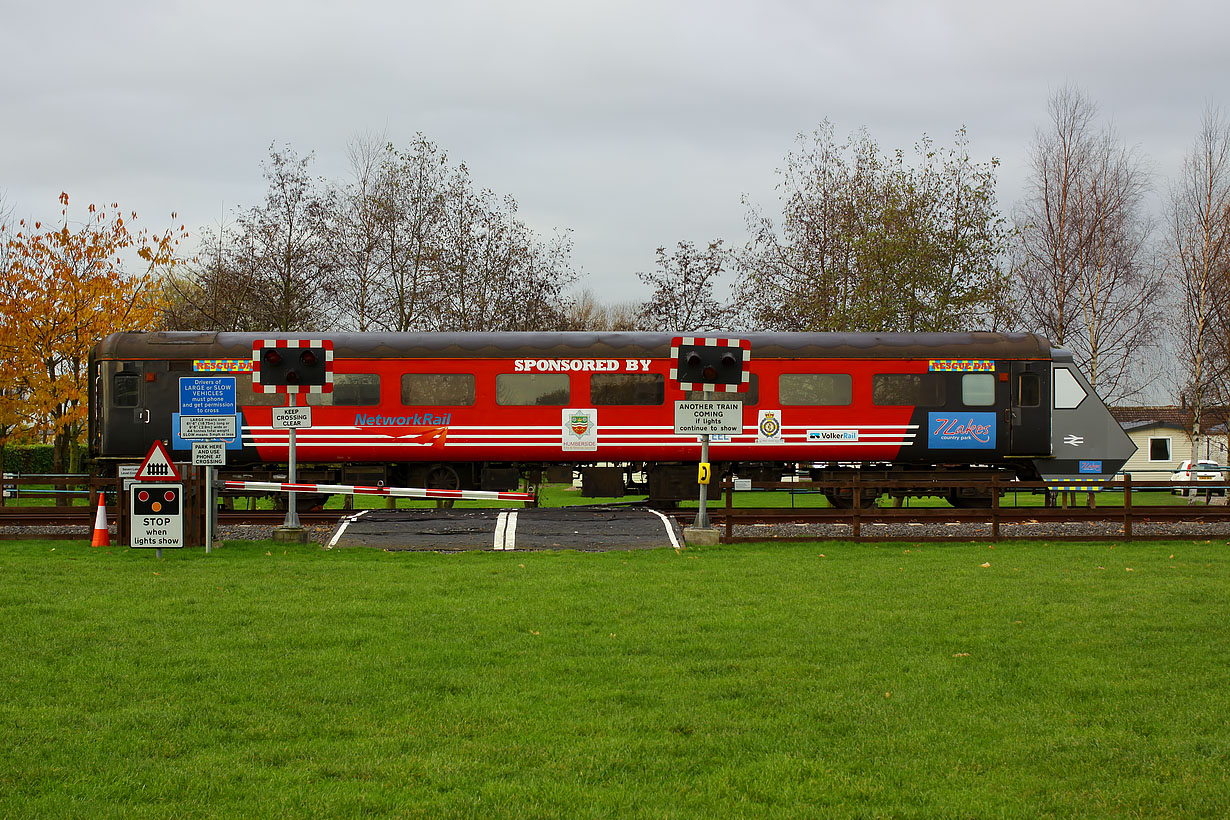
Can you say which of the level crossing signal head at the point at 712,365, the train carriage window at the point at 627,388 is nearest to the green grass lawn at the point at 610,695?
the level crossing signal head at the point at 712,365

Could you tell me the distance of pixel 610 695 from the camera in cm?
662

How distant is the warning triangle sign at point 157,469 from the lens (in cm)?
1298

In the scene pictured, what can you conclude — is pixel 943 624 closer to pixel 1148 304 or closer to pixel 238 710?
pixel 238 710

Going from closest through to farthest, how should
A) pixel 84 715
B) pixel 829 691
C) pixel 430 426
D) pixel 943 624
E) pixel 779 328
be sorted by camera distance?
1. pixel 84 715
2. pixel 829 691
3. pixel 943 624
4. pixel 430 426
5. pixel 779 328

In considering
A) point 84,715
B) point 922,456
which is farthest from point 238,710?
point 922,456

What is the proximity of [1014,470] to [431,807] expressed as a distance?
59.8 ft

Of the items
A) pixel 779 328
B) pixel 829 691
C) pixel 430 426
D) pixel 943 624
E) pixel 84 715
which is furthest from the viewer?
pixel 779 328

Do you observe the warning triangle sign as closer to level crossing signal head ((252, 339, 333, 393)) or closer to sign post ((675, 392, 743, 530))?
level crossing signal head ((252, 339, 333, 393))

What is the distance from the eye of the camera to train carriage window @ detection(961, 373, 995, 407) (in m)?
20.2

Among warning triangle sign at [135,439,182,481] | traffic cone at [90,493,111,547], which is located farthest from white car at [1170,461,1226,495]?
traffic cone at [90,493,111,547]

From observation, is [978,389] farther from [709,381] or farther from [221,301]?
[221,301]

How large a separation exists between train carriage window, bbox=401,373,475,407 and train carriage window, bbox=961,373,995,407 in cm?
875

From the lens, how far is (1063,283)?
38312 millimetres

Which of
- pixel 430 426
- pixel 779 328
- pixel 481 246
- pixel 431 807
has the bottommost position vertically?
pixel 431 807
